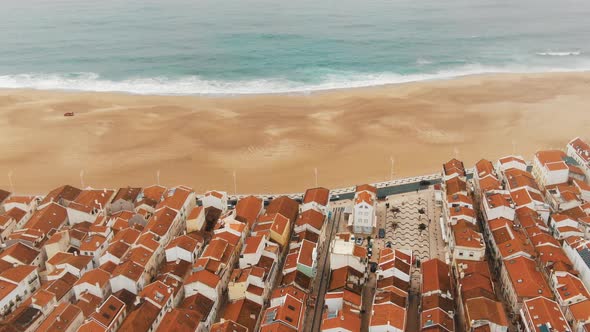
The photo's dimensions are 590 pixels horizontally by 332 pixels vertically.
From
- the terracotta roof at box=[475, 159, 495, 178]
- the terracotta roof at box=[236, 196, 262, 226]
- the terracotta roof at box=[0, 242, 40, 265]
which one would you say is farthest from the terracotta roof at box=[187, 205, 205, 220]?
the terracotta roof at box=[475, 159, 495, 178]

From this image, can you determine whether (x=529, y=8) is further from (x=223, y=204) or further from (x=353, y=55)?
(x=223, y=204)

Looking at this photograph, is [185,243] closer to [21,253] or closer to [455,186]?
[21,253]

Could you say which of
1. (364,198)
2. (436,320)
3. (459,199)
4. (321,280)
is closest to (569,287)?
(436,320)

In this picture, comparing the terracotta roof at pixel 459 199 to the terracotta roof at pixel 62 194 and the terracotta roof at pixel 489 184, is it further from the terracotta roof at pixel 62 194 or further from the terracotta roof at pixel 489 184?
the terracotta roof at pixel 62 194

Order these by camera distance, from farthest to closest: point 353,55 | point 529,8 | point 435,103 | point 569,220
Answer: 1. point 529,8
2. point 353,55
3. point 435,103
4. point 569,220

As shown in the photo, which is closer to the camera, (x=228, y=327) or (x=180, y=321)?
(x=228, y=327)

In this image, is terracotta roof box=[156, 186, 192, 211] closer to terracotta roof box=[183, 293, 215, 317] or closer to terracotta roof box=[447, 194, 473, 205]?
terracotta roof box=[183, 293, 215, 317]

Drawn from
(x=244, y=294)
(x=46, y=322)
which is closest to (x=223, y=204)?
(x=244, y=294)
